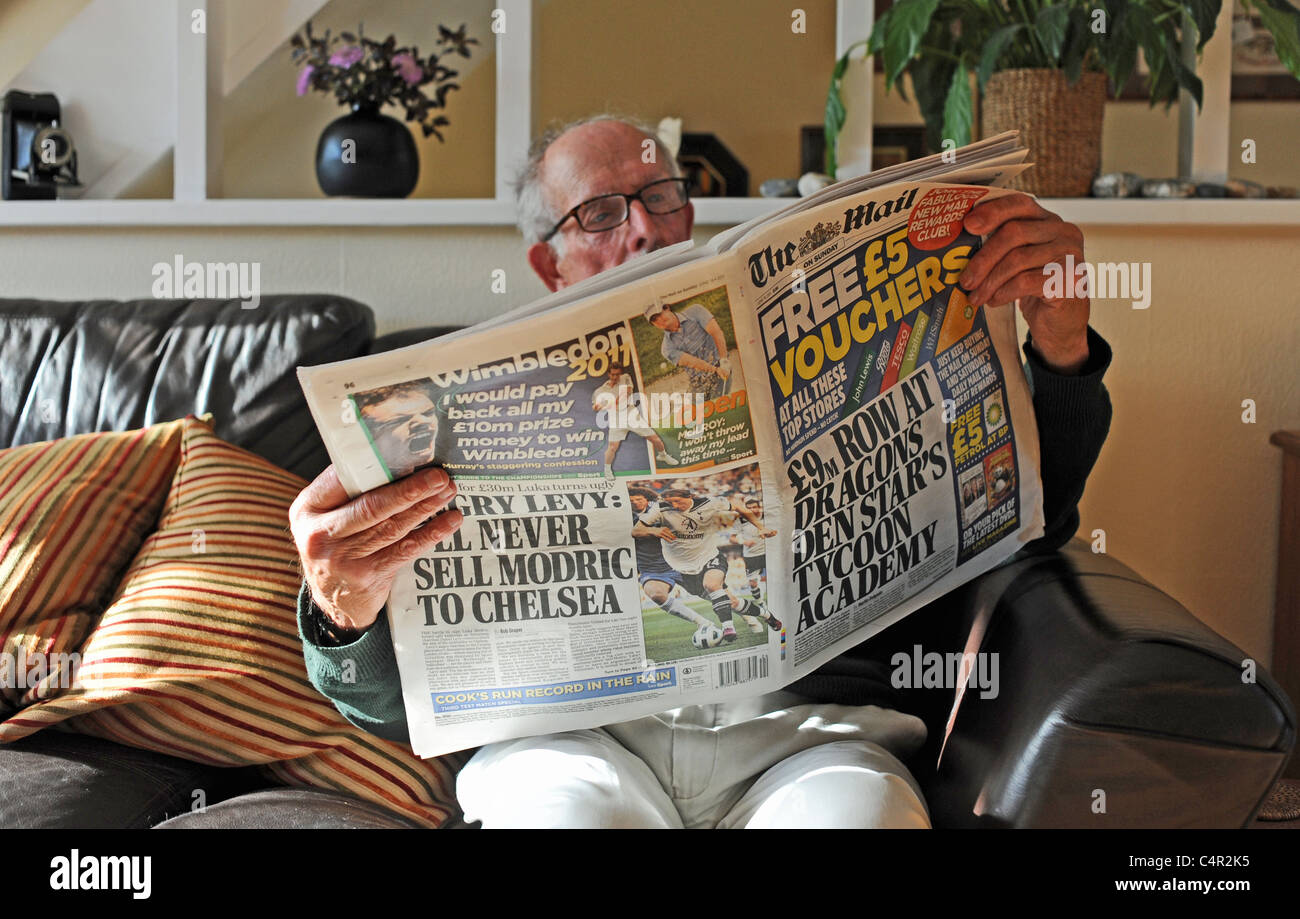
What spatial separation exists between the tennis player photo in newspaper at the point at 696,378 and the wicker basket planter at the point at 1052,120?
934 millimetres

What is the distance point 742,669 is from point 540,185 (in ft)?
2.28

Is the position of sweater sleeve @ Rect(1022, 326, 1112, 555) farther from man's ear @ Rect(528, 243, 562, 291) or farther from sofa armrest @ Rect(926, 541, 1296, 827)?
man's ear @ Rect(528, 243, 562, 291)

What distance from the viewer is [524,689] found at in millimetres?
867

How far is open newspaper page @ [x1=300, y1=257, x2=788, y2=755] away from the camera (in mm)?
730

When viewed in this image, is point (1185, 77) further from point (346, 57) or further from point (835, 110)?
point (346, 57)

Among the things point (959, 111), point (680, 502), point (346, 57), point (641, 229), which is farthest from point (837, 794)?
point (346, 57)

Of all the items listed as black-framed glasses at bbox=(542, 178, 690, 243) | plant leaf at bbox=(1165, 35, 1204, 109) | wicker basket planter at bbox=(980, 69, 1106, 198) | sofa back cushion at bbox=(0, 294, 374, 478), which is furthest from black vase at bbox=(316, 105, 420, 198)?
plant leaf at bbox=(1165, 35, 1204, 109)

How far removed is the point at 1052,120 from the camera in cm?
151

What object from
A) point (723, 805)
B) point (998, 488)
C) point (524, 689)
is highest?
point (998, 488)

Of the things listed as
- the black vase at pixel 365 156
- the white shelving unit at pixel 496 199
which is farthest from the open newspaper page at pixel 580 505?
the black vase at pixel 365 156
